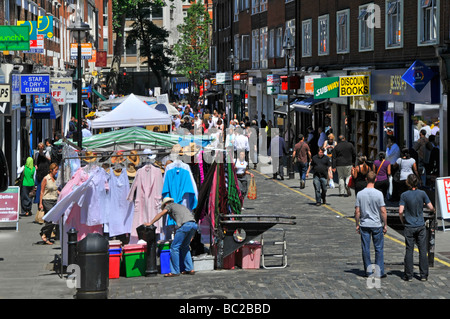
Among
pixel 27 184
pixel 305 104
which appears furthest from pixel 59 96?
pixel 27 184

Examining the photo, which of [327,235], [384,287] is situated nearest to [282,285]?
[384,287]

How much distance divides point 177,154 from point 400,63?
14.1 meters

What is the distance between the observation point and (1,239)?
64.5 ft

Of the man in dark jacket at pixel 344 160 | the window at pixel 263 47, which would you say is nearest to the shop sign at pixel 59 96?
the man in dark jacket at pixel 344 160

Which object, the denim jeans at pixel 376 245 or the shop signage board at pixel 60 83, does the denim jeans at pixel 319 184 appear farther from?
the shop signage board at pixel 60 83

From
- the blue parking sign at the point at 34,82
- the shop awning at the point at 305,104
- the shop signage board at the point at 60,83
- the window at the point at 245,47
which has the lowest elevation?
the shop awning at the point at 305,104

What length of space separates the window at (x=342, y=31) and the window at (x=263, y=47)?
17.9 metres

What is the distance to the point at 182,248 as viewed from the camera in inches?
585

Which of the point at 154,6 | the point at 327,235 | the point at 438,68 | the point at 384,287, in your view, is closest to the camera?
the point at 384,287

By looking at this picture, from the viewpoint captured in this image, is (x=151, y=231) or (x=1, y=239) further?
(x=1, y=239)

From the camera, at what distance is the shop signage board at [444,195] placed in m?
19.4

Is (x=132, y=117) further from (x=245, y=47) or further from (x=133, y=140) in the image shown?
(x=245, y=47)
